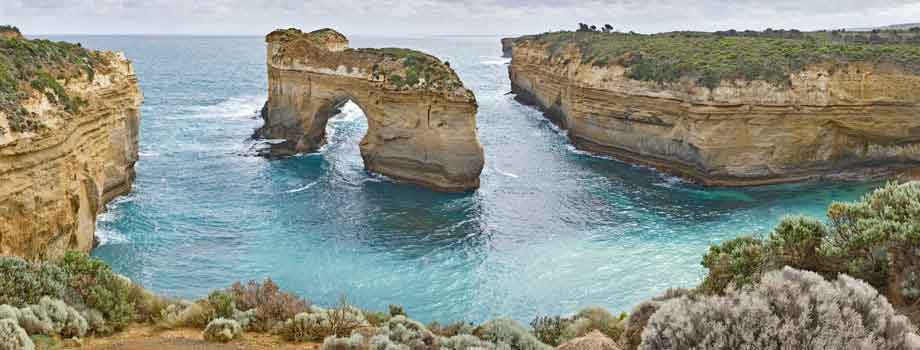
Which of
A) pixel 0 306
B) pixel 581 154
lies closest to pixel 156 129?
pixel 581 154

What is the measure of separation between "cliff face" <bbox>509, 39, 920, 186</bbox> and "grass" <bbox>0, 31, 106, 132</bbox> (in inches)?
1011

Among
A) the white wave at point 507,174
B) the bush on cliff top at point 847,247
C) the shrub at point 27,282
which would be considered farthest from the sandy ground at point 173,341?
the white wave at point 507,174

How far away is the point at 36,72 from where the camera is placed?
18.4 meters

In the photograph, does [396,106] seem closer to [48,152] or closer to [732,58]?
[48,152]

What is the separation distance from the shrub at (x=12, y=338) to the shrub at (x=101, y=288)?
6.18 feet

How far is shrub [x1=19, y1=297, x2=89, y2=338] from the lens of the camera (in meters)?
8.79

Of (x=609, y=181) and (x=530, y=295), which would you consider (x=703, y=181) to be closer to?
(x=609, y=181)

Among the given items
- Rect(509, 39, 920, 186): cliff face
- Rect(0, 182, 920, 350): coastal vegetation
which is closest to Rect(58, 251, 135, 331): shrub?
Rect(0, 182, 920, 350): coastal vegetation

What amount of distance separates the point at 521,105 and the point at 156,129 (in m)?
31.1

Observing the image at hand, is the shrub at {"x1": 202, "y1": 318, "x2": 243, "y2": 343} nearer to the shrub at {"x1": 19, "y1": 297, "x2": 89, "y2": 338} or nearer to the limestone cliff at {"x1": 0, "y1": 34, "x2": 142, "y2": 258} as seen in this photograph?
the shrub at {"x1": 19, "y1": 297, "x2": 89, "y2": 338}

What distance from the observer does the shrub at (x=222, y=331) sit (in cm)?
943

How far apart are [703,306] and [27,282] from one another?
943 cm

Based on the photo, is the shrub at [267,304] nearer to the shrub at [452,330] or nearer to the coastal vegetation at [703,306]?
the coastal vegetation at [703,306]

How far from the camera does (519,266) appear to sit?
22469mm
